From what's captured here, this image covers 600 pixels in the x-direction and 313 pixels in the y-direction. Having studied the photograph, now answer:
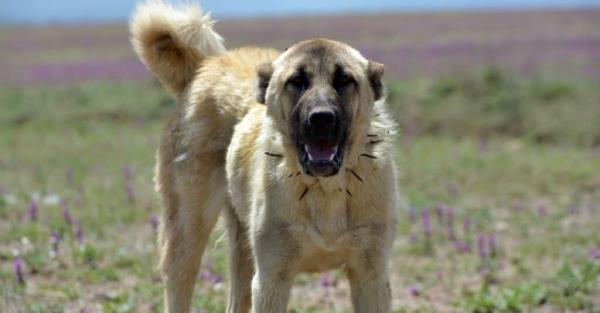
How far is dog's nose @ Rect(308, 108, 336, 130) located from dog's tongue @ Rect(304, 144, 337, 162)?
0.53ft

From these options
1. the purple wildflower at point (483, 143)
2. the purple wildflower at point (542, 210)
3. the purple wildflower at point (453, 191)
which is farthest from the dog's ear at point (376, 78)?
the purple wildflower at point (483, 143)

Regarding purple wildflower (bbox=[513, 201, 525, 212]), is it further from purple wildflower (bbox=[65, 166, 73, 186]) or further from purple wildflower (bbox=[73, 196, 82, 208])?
purple wildflower (bbox=[65, 166, 73, 186])

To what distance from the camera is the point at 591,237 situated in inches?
306

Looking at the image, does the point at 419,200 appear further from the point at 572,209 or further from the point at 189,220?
the point at 189,220

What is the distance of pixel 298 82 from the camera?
4.36m

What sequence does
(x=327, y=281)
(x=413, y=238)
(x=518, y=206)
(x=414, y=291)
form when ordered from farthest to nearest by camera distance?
(x=518, y=206)
(x=413, y=238)
(x=327, y=281)
(x=414, y=291)

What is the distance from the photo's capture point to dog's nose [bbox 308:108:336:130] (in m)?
4.05

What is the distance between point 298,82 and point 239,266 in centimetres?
170

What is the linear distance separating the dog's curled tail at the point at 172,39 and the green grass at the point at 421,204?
4.05 ft

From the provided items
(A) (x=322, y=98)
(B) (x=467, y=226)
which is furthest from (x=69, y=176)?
(A) (x=322, y=98)

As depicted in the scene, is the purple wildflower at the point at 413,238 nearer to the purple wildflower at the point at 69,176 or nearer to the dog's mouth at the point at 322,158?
the dog's mouth at the point at 322,158

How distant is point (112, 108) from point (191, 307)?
12.7 metres

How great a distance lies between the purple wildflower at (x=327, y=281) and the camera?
22.1ft

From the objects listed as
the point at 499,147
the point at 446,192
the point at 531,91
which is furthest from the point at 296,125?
the point at 531,91
